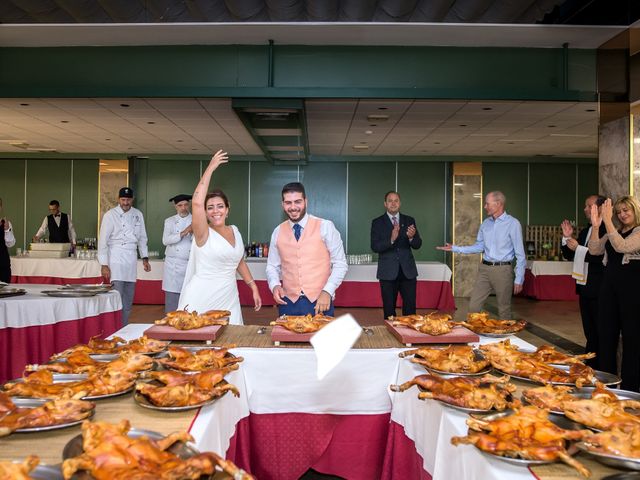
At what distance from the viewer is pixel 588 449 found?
1.22 meters

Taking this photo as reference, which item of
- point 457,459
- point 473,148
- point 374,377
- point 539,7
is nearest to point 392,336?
point 374,377

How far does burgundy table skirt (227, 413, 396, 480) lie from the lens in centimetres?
238

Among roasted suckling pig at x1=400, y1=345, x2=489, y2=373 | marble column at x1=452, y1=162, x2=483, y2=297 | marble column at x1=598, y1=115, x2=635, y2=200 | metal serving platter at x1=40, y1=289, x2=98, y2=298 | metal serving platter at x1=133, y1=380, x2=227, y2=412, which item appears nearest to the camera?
metal serving platter at x1=133, y1=380, x2=227, y2=412

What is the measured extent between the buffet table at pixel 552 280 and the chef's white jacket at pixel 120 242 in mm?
7413

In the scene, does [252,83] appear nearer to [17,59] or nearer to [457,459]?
[17,59]

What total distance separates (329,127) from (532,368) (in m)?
6.59

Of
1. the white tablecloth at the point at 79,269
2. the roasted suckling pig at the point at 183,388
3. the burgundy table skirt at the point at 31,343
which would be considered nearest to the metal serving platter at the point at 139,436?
the roasted suckling pig at the point at 183,388

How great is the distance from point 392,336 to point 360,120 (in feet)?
17.3

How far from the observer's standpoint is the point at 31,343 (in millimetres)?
3619

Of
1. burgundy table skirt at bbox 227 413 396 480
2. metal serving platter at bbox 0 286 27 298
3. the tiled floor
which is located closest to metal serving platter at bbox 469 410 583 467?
burgundy table skirt at bbox 227 413 396 480

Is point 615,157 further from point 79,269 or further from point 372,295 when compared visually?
point 79,269

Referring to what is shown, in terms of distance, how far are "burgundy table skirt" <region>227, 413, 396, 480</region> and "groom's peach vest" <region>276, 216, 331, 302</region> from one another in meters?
1.04

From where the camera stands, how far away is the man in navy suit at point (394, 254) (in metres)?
5.59

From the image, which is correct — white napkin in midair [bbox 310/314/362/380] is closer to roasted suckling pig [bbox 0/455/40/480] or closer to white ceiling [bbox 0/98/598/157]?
roasted suckling pig [bbox 0/455/40/480]
